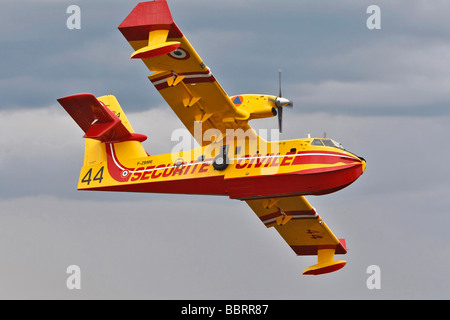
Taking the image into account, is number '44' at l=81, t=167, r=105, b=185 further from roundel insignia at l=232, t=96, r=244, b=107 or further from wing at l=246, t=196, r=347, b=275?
wing at l=246, t=196, r=347, b=275

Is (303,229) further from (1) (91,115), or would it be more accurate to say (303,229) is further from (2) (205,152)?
(1) (91,115)

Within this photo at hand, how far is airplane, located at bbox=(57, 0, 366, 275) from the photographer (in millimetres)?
40469

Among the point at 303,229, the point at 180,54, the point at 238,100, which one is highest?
the point at 180,54

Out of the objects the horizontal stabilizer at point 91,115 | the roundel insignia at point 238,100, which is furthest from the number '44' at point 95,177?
the roundel insignia at point 238,100

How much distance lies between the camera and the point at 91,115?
43438 mm

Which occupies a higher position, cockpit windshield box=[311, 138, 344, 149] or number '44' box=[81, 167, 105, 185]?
cockpit windshield box=[311, 138, 344, 149]

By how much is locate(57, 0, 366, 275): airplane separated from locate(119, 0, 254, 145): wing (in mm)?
40

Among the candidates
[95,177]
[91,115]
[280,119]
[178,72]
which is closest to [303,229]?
[280,119]

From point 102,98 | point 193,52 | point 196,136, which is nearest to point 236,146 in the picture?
point 196,136

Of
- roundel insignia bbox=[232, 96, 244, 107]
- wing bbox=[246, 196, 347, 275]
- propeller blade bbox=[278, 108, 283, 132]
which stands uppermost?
roundel insignia bbox=[232, 96, 244, 107]

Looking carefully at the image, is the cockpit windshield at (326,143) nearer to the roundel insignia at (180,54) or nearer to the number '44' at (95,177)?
the roundel insignia at (180,54)

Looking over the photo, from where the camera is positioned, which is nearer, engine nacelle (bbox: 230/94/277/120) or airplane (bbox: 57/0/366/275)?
airplane (bbox: 57/0/366/275)

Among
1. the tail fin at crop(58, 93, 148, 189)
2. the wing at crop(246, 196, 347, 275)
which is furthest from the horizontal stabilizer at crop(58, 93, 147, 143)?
the wing at crop(246, 196, 347, 275)

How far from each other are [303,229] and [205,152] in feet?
27.1
